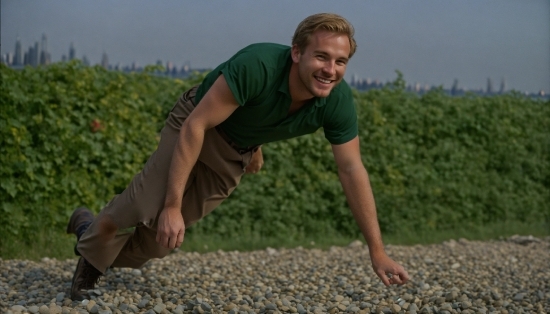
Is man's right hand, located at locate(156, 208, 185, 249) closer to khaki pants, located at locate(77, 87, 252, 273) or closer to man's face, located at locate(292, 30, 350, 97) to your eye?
khaki pants, located at locate(77, 87, 252, 273)

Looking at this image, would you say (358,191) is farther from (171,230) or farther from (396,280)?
(171,230)

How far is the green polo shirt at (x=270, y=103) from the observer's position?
12.5ft

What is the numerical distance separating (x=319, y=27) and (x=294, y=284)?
2.56 m

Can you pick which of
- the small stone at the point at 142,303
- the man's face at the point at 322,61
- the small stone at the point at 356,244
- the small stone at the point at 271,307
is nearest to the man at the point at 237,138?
the man's face at the point at 322,61

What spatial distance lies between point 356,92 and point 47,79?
4.06 meters

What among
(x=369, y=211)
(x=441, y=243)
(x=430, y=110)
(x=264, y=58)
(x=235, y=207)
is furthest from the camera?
(x=430, y=110)

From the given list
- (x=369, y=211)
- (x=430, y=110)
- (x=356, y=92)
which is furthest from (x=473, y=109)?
(x=369, y=211)

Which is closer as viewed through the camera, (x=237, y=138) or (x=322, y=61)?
(x=322, y=61)

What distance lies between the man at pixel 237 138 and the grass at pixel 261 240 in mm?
2439

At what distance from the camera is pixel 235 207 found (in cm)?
860

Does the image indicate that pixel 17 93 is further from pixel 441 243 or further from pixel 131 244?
pixel 441 243

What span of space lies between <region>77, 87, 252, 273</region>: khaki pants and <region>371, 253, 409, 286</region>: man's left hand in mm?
1021

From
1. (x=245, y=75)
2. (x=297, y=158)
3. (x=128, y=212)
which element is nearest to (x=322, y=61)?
(x=245, y=75)

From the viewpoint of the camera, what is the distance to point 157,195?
4215mm
